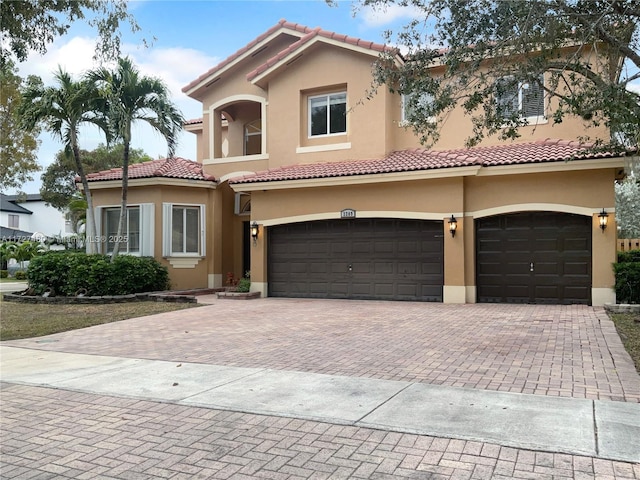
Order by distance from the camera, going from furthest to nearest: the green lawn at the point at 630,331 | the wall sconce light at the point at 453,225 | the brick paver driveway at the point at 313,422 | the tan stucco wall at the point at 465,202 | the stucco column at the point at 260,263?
the stucco column at the point at 260,263 → the wall sconce light at the point at 453,225 → the tan stucco wall at the point at 465,202 → the green lawn at the point at 630,331 → the brick paver driveway at the point at 313,422

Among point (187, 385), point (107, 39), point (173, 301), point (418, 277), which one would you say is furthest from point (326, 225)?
point (187, 385)

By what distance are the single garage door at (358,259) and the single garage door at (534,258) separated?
141 centimetres

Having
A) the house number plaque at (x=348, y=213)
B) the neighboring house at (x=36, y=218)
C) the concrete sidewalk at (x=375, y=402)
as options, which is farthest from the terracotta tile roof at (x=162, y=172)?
the neighboring house at (x=36, y=218)

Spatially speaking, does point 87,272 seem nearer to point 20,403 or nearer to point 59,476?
point 20,403

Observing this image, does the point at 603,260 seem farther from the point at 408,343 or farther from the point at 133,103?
the point at 133,103

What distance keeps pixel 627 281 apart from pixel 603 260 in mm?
775

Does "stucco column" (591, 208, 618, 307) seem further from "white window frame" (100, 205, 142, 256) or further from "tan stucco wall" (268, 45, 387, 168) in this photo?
"white window frame" (100, 205, 142, 256)

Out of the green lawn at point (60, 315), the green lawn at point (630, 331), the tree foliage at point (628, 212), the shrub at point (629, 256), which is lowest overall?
the green lawn at point (60, 315)

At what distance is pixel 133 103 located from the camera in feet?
57.6

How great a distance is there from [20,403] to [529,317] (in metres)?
10.4

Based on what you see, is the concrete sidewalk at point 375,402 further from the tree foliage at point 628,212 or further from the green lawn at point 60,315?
the tree foliage at point 628,212

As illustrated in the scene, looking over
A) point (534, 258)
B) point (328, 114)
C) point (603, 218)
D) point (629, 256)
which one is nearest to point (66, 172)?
point (328, 114)

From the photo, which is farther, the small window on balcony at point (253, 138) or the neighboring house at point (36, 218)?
the neighboring house at point (36, 218)

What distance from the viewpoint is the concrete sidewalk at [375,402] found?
4590mm
